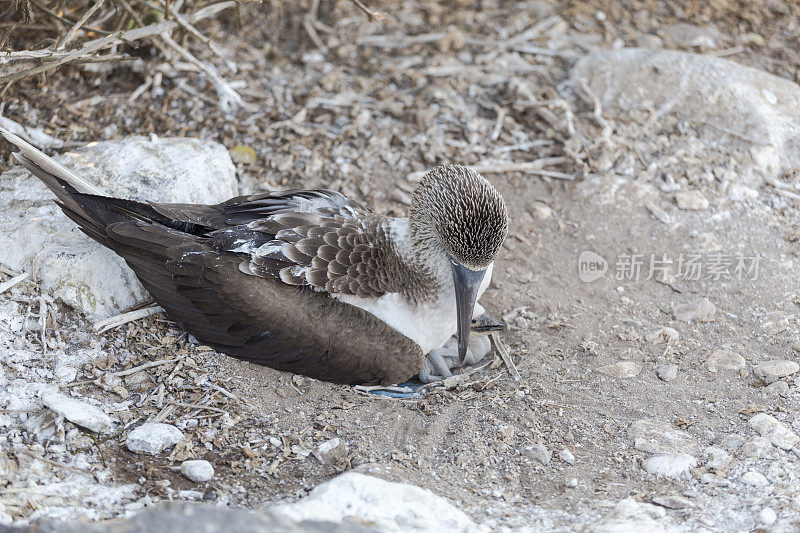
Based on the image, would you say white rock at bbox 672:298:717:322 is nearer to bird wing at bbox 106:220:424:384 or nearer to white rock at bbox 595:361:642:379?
white rock at bbox 595:361:642:379

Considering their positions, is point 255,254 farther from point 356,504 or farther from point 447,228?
point 356,504

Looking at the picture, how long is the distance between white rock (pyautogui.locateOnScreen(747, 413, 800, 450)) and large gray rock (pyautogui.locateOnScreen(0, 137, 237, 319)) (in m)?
4.13

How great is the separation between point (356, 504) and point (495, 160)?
14.3ft

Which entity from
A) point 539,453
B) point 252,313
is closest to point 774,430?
point 539,453

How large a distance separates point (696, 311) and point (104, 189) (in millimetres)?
4608

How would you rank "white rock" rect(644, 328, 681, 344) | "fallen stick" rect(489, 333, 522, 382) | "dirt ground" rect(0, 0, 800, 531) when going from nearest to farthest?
"dirt ground" rect(0, 0, 800, 531)
"fallen stick" rect(489, 333, 522, 382)
"white rock" rect(644, 328, 681, 344)

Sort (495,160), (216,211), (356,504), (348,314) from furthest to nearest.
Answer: (495,160), (216,211), (348,314), (356,504)

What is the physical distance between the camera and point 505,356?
223 inches

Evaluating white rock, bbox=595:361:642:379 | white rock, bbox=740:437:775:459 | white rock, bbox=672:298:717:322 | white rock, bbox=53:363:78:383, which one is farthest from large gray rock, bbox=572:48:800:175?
white rock, bbox=53:363:78:383

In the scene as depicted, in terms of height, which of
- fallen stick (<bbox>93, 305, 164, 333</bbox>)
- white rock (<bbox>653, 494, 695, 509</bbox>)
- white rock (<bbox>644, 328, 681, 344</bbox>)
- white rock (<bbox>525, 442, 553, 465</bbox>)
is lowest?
white rock (<bbox>644, 328, 681, 344</bbox>)

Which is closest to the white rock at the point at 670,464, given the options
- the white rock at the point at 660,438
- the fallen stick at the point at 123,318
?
the white rock at the point at 660,438

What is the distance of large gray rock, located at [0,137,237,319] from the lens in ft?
17.5

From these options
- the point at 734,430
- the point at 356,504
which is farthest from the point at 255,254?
the point at 734,430

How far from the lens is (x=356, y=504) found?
12.3 feet
